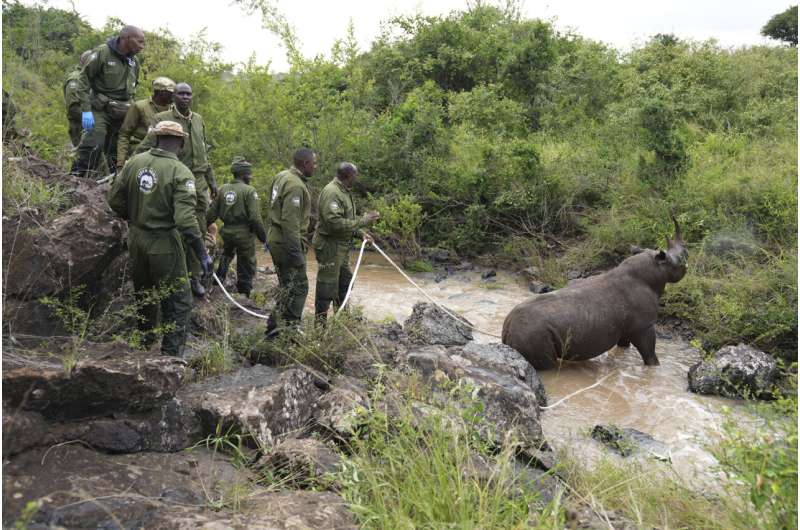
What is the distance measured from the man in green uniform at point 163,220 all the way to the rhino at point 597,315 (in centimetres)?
402

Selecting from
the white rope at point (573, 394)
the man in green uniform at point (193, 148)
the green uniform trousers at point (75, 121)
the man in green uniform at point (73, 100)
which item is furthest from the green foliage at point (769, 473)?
the green uniform trousers at point (75, 121)

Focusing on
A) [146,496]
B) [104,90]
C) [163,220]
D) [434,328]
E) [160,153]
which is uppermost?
[104,90]

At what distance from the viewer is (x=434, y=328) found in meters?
8.70

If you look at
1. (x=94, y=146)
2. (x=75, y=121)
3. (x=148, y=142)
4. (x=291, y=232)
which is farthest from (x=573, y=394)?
(x=75, y=121)

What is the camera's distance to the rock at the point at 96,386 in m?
3.95

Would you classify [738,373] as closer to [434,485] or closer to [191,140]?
[434,485]

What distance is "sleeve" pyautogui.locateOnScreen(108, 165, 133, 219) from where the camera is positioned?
5.67 meters

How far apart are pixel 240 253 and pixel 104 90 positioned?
2.63 meters

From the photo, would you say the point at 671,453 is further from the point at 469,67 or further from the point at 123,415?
the point at 469,67

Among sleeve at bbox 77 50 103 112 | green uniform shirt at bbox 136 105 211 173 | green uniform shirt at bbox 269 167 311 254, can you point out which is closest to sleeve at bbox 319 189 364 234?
green uniform shirt at bbox 269 167 311 254

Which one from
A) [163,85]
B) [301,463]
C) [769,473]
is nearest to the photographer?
[769,473]

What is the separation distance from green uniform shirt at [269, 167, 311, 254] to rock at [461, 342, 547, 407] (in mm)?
2181

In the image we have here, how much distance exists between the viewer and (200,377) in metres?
5.75

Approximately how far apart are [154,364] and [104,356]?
0.34 metres
